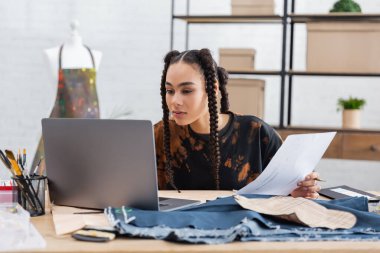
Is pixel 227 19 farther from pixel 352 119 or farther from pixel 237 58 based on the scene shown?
pixel 352 119

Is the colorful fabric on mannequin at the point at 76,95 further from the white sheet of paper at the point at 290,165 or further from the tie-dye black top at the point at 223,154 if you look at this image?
the white sheet of paper at the point at 290,165

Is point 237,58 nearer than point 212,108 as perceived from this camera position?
No

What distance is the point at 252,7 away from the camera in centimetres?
369

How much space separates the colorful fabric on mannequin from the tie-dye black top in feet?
2.63

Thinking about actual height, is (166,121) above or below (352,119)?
above

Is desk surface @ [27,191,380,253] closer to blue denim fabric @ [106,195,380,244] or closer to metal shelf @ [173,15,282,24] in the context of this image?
blue denim fabric @ [106,195,380,244]

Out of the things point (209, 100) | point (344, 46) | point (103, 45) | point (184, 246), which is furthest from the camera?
point (103, 45)

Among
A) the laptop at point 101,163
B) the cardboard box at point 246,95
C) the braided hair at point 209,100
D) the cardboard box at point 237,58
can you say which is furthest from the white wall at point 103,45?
the laptop at point 101,163

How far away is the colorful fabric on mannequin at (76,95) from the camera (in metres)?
2.94

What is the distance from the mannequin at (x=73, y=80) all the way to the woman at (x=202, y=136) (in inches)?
32.0

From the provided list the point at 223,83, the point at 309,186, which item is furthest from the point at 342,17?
the point at 309,186

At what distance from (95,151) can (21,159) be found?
249mm

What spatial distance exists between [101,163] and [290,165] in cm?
56

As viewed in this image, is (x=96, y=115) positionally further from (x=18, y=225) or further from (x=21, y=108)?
(x=18, y=225)
